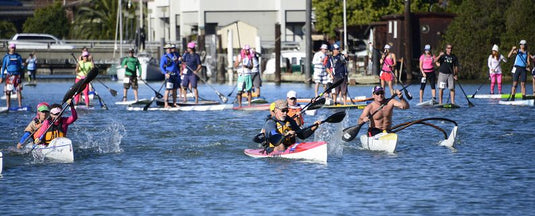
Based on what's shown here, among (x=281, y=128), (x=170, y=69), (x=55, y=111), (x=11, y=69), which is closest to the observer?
(x=281, y=128)

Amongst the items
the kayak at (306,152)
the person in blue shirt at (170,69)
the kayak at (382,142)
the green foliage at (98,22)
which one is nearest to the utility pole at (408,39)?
the person in blue shirt at (170,69)

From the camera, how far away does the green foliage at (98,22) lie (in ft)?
354

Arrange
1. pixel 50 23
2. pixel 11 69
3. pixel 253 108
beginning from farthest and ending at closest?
pixel 50 23 < pixel 253 108 < pixel 11 69

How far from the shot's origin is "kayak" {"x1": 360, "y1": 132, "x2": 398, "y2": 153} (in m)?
23.6

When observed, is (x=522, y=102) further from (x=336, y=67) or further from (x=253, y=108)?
(x=253, y=108)

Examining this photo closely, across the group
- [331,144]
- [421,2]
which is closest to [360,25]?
[421,2]

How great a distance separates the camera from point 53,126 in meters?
22.6

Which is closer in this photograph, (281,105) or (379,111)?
(281,105)

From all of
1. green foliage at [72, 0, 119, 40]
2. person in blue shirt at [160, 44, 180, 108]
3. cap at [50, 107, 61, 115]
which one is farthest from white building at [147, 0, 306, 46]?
cap at [50, 107, 61, 115]

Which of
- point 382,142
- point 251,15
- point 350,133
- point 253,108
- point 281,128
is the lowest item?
point 253,108

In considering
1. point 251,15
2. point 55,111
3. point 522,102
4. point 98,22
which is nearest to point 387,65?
point 522,102

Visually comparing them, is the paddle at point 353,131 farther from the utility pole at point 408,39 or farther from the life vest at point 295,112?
the utility pole at point 408,39

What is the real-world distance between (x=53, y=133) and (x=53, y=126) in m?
0.17

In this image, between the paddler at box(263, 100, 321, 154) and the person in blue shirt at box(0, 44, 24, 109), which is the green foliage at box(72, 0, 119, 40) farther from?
the paddler at box(263, 100, 321, 154)
